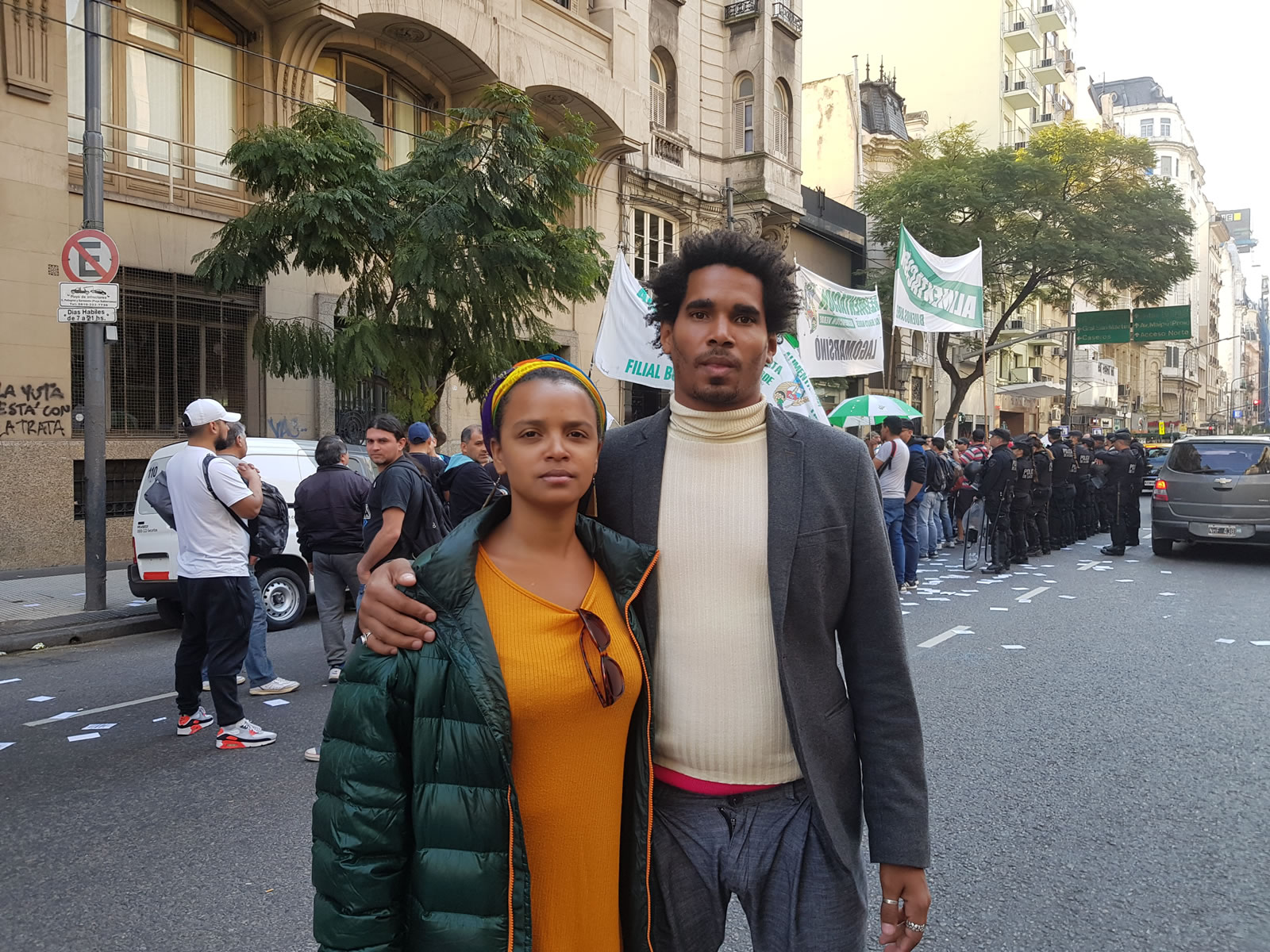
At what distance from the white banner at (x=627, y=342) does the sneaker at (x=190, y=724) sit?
4713mm

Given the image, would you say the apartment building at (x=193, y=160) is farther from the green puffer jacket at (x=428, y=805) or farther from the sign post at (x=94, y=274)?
the green puffer jacket at (x=428, y=805)

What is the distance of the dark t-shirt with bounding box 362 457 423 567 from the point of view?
595cm

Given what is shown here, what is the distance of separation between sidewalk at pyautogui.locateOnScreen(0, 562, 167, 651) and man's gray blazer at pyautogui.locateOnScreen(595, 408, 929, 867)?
28.1ft

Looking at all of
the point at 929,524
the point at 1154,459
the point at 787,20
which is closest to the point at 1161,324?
the point at 1154,459

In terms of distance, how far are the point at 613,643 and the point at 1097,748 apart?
4578 millimetres

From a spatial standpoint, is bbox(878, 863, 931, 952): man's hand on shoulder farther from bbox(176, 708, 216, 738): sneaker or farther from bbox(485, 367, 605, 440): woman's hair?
bbox(176, 708, 216, 738): sneaker

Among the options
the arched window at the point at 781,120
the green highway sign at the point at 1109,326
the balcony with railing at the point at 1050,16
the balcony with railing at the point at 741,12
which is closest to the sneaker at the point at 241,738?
the arched window at the point at 781,120

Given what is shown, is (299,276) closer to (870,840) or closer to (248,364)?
(248,364)

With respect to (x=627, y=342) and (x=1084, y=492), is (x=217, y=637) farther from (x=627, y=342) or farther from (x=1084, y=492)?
(x=1084, y=492)

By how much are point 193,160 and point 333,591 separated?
1020 cm

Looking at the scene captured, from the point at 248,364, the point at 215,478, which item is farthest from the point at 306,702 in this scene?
the point at 248,364

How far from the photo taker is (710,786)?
190cm

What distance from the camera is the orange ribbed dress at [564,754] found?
5.57 feet

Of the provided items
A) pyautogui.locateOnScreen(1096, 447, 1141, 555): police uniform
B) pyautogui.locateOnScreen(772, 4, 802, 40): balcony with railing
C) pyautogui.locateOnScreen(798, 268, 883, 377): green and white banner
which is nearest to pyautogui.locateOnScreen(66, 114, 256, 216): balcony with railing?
pyautogui.locateOnScreen(798, 268, 883, 377): green and white banner
